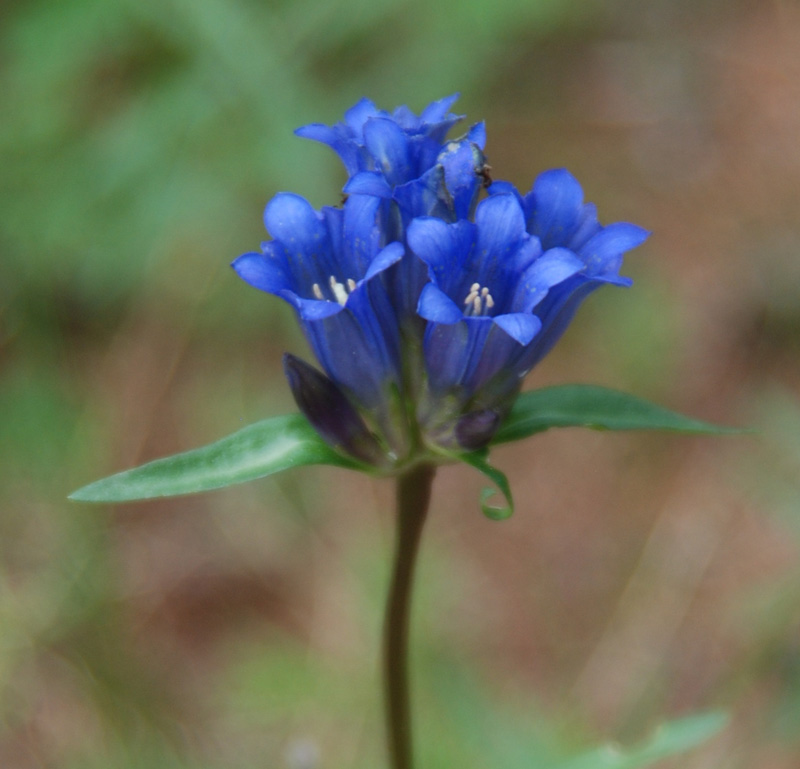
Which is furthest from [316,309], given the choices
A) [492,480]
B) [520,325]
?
[492,480]

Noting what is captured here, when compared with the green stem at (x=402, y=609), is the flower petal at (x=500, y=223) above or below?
above

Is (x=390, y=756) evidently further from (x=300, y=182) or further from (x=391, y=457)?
(x=300, y=182)

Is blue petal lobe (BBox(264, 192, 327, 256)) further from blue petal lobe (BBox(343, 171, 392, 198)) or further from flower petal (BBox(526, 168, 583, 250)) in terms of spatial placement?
flower petal (BBox(526, 168, 583, 250))

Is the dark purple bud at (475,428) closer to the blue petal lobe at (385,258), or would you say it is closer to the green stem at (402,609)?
the green stem at (402,609)

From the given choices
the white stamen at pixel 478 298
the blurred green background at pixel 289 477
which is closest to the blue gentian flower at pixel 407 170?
the white stamen at pixel 478 298

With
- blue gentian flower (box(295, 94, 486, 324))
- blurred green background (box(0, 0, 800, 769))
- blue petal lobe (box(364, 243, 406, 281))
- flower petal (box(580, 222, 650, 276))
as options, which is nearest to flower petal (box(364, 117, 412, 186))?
blue gentian flower (box(295, 94, 486, 324))

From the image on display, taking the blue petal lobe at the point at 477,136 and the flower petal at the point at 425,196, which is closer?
the flower petal at the point at 425,196

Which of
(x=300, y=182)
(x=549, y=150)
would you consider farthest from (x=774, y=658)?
Answer: (x=549, y=150)
